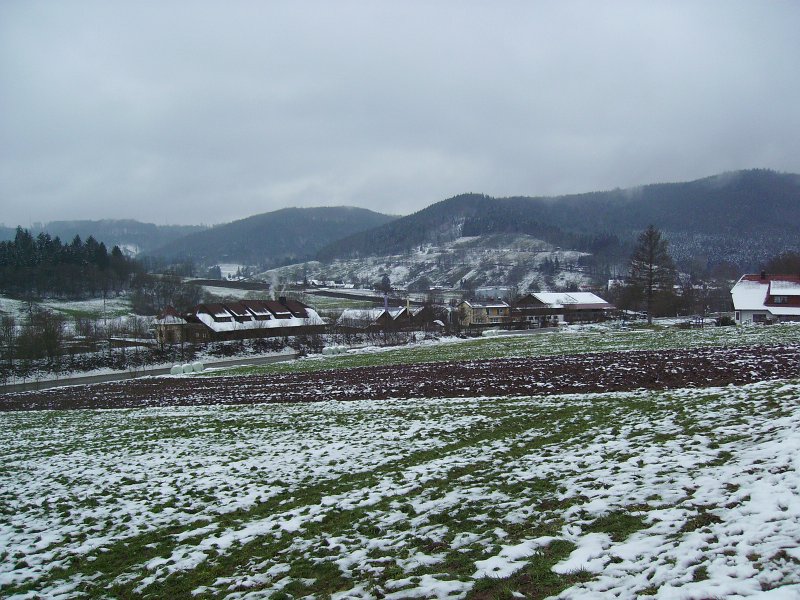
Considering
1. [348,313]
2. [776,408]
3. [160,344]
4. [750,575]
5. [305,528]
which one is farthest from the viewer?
[348,313]

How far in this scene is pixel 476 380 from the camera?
28.8m

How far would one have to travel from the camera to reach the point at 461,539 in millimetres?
8469

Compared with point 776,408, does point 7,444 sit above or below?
below

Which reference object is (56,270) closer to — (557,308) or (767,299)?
(557,308)

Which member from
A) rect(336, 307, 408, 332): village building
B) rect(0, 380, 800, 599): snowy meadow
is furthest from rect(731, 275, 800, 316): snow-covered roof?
rect(336, 307, 408, 332): village building

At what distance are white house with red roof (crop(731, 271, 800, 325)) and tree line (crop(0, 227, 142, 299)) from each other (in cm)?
14723

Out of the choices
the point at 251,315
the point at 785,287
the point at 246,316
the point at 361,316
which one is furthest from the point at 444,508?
the point at 361,316

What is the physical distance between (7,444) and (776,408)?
28.0 meters

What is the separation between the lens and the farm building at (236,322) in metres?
89.6

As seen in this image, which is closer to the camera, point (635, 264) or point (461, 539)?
point (461, 539)

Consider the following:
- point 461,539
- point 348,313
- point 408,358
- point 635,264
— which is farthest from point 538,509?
point 348,313

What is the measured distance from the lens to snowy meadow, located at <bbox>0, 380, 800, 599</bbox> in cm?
685

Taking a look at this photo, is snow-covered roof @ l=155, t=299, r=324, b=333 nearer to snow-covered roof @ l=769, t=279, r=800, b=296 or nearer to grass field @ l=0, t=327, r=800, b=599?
snow-covered roof @ l=769, t=279, r=800, b=296

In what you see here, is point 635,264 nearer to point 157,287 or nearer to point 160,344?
point 160,344
